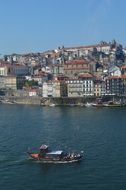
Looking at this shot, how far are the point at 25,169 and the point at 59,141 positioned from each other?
5838 millimetres

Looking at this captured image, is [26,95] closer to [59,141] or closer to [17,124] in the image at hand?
[17,124]

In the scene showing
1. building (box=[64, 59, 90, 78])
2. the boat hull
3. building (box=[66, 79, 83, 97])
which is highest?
building (box=[64, 59, 90, 78])

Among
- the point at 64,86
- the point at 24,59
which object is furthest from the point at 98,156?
the point at 24,59

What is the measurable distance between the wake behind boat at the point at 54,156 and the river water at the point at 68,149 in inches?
11.8

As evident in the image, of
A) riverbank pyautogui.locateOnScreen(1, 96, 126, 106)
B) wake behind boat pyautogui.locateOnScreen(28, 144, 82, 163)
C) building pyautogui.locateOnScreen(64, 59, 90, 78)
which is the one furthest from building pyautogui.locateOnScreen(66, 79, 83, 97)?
wake behind boat pyautogui.locateOnScreen(28, 144, 82, 163)

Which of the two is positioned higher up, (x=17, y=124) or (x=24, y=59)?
(x=24, y=59)

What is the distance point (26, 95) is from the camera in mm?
57406

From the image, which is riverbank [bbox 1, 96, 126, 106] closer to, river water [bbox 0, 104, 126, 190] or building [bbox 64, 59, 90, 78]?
building [bbox 64, 59, 90, 78]

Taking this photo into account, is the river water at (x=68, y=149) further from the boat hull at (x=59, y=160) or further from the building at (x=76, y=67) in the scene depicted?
the building at (x=76, y=67)

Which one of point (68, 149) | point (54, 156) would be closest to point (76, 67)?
point (68, 149)

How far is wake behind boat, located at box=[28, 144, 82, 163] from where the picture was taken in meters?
19.9

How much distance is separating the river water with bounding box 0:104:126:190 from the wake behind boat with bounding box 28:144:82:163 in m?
0.30

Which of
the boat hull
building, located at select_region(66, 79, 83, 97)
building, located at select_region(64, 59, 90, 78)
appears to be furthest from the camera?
building, located at select_region(64, 59, 90, 78)

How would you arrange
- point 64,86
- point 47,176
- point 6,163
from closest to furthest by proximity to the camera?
point 47,176 < point 6,163 < point 64,86
